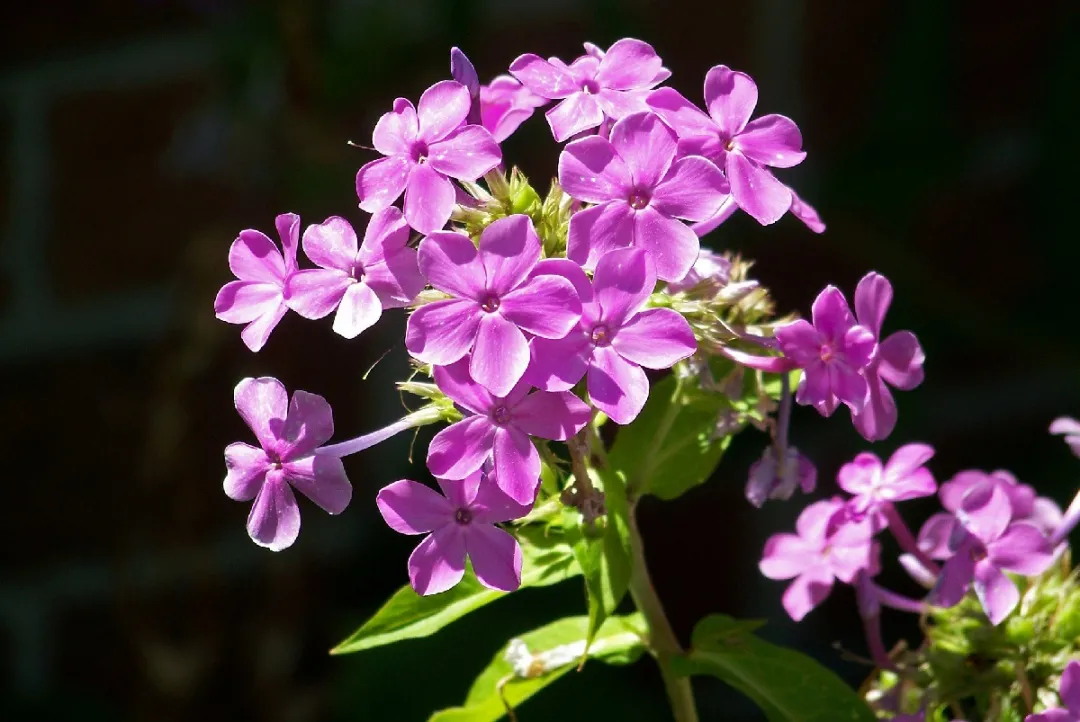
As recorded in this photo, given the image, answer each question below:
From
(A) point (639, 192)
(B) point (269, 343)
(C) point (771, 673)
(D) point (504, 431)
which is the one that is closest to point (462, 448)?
(D) point (504, 431)

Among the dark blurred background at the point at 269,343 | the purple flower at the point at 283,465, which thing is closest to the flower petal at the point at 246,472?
the purple flower at the point at 283,465

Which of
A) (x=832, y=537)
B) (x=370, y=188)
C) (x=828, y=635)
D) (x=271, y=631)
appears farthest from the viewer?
(x=828, y=635)

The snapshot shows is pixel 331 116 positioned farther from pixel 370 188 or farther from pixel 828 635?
pixel 370 188

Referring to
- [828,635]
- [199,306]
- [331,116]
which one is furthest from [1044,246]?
[199,306]

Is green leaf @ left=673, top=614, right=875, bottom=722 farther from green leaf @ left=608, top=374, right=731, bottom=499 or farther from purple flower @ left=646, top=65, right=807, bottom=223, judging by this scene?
purple flower @ left=646, top=65, right=807, bottom=223

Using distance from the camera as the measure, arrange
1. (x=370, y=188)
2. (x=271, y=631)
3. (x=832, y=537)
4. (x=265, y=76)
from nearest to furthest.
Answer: (x=370, y=188) → (x=832, y=537) → (x=265, y=76) → (x=271, y=631)

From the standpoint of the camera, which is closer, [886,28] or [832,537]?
[832,537]

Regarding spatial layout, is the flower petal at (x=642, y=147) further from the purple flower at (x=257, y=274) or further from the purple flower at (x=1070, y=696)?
the purple flower at (x=1070, y=696)
